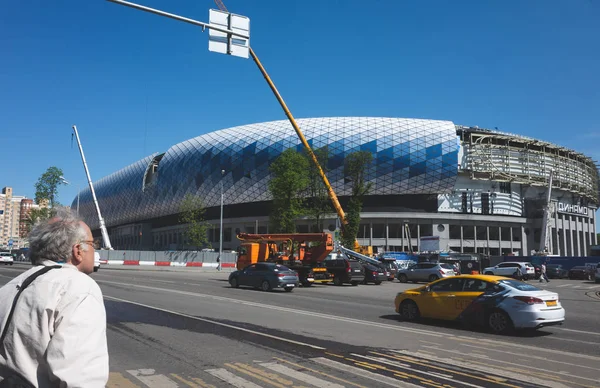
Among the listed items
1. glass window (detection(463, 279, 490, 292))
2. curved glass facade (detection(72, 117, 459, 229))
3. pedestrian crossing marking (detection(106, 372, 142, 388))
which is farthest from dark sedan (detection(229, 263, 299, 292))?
curved glass facade (detection(72, 117, 459, 229))

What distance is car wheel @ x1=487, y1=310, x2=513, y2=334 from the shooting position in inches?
438

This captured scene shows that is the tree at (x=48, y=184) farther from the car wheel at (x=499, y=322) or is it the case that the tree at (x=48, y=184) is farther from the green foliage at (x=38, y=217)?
the car wheel at (x=499, y=322)

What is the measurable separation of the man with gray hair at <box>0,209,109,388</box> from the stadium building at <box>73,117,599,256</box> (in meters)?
67.1

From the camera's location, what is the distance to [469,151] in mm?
75000

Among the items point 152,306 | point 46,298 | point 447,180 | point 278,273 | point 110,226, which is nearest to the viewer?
point 46,298

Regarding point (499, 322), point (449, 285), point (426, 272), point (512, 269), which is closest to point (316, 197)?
point (426, 272)

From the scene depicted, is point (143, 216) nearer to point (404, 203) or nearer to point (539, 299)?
point (404, 203)

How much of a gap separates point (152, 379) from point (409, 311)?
8660 mm

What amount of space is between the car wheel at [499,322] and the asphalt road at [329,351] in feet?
1.40

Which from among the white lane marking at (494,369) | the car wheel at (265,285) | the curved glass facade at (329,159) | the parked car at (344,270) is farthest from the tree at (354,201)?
the white lane marking at (494,369)

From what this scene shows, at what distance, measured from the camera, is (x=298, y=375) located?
21.9ft

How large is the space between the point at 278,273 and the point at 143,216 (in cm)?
9410

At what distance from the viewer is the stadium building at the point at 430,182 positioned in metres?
74.0

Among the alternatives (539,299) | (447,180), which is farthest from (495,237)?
(539,299)
